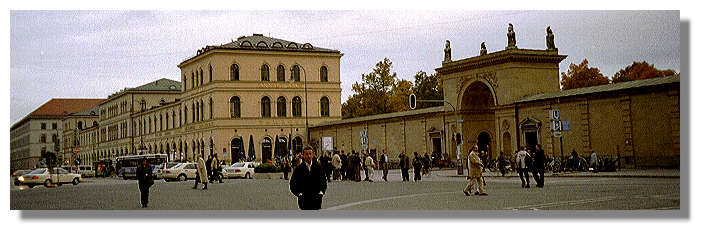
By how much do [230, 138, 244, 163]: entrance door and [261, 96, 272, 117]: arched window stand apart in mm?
4047

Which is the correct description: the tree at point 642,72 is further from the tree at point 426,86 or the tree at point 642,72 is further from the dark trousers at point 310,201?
the tree at point 426,86

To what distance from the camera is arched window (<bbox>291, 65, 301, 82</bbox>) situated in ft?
127

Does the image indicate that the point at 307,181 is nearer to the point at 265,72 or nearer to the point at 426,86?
the point at 265,72

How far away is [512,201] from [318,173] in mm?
7301

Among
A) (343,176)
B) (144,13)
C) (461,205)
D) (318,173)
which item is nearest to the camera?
(318,173)

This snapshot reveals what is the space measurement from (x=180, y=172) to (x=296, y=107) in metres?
6.70

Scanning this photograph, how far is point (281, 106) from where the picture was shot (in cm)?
3859

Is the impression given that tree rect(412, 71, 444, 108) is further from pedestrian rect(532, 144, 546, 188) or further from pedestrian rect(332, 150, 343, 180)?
pedestrian rect(532, 144, 546, 188)

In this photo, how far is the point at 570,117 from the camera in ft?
111

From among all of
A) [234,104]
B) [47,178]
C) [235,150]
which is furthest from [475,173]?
[235,150]

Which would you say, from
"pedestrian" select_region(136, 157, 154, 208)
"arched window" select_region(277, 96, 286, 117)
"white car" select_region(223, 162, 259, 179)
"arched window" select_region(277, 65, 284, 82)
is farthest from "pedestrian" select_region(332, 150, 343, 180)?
"pedestrian" select_region(136, 157, 154, 208)

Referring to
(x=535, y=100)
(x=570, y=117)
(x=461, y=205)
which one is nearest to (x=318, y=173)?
(x=461, y=205)

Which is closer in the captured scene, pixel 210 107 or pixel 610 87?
pixel 610 87

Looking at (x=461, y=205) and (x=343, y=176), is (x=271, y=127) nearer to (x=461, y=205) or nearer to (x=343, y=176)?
(x=343, y=176)
